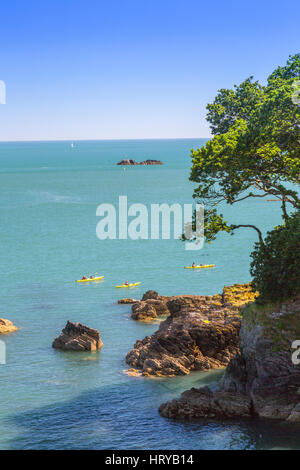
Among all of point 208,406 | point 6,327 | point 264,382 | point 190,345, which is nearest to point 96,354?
point 190,345

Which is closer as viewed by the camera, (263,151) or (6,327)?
(263,151)

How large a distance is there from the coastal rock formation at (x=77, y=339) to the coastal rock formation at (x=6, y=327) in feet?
26.0

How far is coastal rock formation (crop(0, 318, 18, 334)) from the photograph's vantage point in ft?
236

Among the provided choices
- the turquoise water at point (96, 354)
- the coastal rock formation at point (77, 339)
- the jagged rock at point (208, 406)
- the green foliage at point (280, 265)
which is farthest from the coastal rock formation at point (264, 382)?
the coastal rock formation at point (77, 339)

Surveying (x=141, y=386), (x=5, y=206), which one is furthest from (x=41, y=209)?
(x=141, y=386)

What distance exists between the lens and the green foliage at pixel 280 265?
4516 cm

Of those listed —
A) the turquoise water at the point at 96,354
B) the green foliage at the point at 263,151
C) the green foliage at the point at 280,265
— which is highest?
the green foliage at the point at 263,151

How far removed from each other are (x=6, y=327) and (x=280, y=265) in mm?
37613

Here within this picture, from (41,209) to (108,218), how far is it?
20.5 m

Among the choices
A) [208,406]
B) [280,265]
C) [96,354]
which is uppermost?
[280,265]

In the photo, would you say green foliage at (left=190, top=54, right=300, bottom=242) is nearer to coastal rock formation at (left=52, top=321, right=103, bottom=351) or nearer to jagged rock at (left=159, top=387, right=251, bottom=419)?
jagged rock at (left=159, top=387, right=251, bottom=419)

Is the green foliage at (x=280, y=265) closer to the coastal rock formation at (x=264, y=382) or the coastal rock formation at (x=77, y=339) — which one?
the coastal rock formation at (x=264, y=382)

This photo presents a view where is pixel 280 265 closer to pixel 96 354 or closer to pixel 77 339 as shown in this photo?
pixel 96 354

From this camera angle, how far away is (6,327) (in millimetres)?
72438
